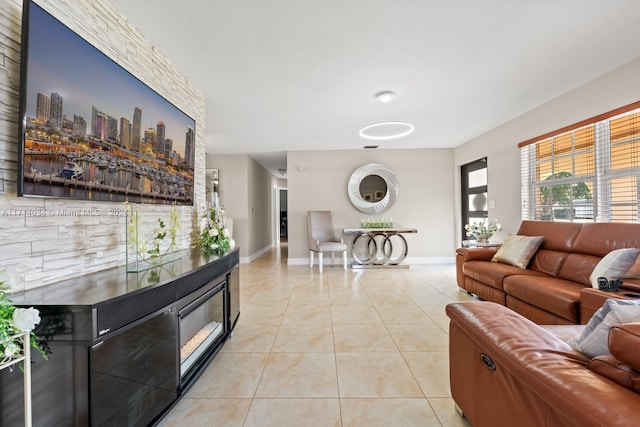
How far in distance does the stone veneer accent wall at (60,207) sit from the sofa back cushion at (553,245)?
382cm

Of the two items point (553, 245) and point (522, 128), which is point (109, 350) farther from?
point (522, 128)

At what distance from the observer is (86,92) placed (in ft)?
4.56

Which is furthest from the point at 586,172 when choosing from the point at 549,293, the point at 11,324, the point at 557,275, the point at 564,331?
the point at 11,324

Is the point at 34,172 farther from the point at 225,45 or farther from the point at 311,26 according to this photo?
the point at 311,26

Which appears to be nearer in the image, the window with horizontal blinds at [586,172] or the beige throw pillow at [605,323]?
the beige throw pillow at [605,323]

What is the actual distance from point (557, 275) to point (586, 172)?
119 cm

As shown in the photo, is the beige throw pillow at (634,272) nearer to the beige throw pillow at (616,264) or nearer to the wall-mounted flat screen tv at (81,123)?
the beige throw pillow at (616,264)

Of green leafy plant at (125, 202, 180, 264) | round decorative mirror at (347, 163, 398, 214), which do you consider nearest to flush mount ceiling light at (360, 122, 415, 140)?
round decorative mirror at (347, 163, 398, 214)

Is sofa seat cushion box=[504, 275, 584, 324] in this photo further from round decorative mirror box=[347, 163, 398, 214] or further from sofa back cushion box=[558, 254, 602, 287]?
round decorative mirror box=[347, 163, 398, 214]

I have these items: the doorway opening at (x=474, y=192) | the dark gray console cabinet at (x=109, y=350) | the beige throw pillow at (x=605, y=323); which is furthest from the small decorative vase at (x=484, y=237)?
the dark gray console cabinet at (x=109, y=350)

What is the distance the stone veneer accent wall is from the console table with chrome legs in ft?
12.9

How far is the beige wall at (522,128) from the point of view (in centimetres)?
250

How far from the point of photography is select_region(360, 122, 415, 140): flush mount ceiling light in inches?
161

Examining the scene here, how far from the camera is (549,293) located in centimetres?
224
